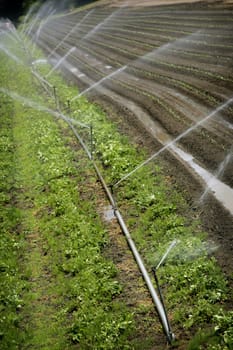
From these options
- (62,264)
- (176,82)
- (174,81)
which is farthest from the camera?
(174,81)

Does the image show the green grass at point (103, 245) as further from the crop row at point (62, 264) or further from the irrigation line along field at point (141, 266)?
the irrigation line along field at point (141, 266)

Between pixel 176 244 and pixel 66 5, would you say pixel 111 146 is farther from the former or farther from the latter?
pixel 66 5

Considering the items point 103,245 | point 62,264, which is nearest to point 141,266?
point 103,245

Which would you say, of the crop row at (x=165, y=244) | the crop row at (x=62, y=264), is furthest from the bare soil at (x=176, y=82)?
the crop row at (x=62, y=264)

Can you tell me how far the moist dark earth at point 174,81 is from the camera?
15.0 metres

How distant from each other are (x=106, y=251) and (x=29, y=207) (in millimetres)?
4599

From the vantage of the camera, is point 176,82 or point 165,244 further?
point 176,82

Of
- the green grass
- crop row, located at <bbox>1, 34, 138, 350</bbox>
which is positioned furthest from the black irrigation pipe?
crop row, located at <bbox>1, 34, 138, 350</bbox>

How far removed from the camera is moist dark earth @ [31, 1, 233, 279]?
15.0 meters

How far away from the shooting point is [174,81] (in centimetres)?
2519

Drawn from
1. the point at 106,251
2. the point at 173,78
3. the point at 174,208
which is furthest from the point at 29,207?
the point at 173,78

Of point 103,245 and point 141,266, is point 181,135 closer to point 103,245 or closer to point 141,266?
point 103,245

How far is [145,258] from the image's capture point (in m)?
11.8

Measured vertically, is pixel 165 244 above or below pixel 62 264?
below
